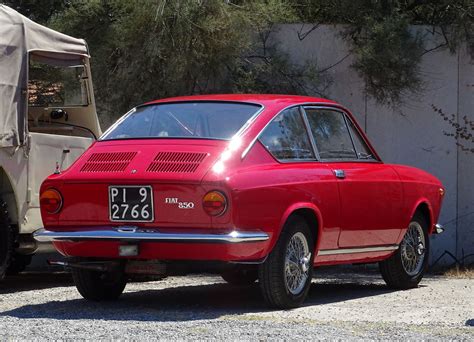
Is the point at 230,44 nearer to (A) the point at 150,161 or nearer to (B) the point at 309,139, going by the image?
(B) the point at 309,139

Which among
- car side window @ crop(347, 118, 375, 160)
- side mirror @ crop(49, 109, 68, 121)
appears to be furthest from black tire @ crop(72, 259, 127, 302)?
side mirror @ crop(49, 109, 68, 121)

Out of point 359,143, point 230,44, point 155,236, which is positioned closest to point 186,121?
point 155,236

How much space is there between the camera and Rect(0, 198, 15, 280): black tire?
10.0 metres

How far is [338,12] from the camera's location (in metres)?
→ 13.9

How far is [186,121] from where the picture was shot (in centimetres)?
878

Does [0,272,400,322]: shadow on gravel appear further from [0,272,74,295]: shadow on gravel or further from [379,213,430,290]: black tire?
[0,272,74,295]: shadow on gravel

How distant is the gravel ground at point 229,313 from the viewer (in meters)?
6.98

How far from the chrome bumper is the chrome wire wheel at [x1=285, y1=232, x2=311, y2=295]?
0.51m

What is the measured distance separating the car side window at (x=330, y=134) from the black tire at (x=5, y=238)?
2956mm

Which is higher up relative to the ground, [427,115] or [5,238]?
[427,115]

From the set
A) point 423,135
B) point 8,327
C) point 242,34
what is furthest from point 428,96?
point 8,327

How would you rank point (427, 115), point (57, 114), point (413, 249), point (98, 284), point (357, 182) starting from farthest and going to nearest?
point (427, 115) < point (57, 114) < point (413, 249) < point (357, 182) < point (98, 284)

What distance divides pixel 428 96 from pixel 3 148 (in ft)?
20.1

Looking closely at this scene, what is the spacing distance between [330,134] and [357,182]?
1.69 ft
